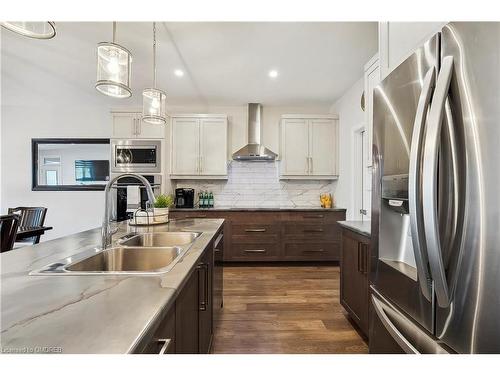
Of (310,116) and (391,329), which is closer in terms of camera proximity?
A: (391,329)

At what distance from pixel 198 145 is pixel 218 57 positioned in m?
1.61

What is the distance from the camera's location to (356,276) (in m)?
2.00

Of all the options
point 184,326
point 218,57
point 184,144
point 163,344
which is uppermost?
point 218,57

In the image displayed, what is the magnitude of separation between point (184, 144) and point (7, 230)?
8.15 ft

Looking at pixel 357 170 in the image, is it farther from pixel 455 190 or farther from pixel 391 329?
pixel 455 190

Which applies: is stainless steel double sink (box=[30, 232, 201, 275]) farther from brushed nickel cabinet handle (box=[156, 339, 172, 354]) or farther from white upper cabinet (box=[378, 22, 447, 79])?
white upper cabinet (box=[378, 22, 447, 79])

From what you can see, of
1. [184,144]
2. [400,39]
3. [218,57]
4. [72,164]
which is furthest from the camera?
[72,164]

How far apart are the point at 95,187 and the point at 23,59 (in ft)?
6.88

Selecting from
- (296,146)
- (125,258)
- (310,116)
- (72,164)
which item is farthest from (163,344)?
(72,164)

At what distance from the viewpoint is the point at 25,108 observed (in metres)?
4.36

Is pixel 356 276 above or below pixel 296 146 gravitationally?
below

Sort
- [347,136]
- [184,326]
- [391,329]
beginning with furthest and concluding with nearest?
[347,136], [391,329], [184,326]

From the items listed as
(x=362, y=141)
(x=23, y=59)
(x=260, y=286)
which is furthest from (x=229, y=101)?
(x=260, y=286)
